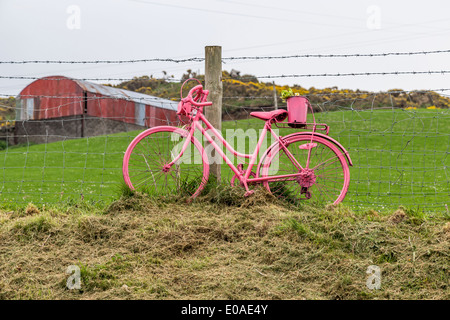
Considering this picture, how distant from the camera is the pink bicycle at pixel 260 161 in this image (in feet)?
19.1

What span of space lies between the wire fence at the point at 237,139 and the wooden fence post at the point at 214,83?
0.22 meters

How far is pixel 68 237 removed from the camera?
5.07 m

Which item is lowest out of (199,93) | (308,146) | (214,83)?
(308,146)

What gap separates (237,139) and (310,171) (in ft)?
3.23

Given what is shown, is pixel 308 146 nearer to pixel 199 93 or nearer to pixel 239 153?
pixel 239 153

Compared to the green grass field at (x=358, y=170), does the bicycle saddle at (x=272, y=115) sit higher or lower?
higher

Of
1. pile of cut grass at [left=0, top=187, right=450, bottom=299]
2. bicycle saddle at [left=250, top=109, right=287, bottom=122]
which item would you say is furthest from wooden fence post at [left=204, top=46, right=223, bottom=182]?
pile of cut grass at [left=0, top=187, right=450, bottom=299]

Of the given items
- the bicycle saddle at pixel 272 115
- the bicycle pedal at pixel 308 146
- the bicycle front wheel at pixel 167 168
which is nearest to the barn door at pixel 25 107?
the bicycle front wheel at pixel 167 168

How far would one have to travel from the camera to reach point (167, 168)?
19.1 feet

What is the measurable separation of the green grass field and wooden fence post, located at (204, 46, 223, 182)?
484 millimetres

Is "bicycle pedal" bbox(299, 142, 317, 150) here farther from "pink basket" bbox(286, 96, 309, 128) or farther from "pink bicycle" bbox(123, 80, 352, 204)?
"pink basket" bbox(286, 96, 309, 128)

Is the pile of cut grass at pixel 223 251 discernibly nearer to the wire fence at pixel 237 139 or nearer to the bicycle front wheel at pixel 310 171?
the bicycle front wheel at pixel 310 171

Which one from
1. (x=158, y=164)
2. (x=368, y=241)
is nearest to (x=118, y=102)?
(x=158, y=164)

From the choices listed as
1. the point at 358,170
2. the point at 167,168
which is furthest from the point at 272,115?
the point at 358,170
